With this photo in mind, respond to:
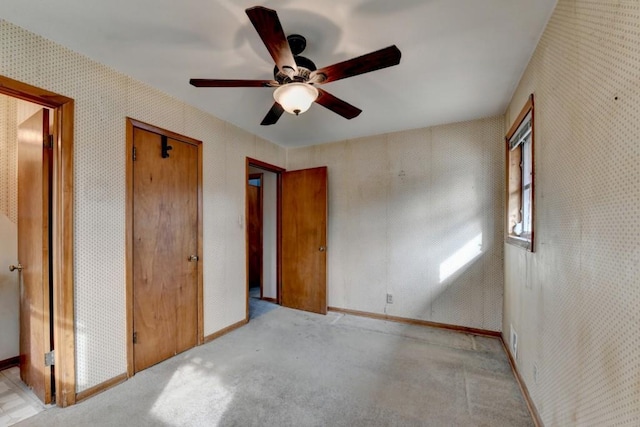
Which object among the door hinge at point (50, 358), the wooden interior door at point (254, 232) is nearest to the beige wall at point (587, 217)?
the door hinge at point (50, 358)

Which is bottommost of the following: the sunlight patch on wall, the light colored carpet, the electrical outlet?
the light colored carpet

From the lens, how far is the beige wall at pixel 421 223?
3064 millimetres

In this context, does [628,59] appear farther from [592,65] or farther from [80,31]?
[80,31]

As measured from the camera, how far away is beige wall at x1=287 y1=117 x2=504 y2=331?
3064 millimetres

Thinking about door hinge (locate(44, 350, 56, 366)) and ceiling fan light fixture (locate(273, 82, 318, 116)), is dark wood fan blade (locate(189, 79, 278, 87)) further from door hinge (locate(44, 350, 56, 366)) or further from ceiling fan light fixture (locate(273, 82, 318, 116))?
door hinge (locate(44, 350, 56, 366))

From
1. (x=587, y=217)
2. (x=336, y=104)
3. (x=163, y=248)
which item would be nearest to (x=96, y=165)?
(x=163, y=248)

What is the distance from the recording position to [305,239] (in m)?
3.91

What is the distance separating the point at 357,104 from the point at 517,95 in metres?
1.37

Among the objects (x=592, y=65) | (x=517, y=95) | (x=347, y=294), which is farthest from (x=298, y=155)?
(x=592, y=65)

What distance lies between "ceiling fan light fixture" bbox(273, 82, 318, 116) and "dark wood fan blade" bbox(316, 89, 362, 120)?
0.39 ft

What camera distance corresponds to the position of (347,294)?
3.82m

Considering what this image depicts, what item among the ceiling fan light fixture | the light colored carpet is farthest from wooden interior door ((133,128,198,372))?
the ceiling fan light fixture

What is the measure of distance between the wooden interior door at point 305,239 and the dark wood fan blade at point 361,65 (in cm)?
218

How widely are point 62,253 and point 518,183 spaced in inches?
148
